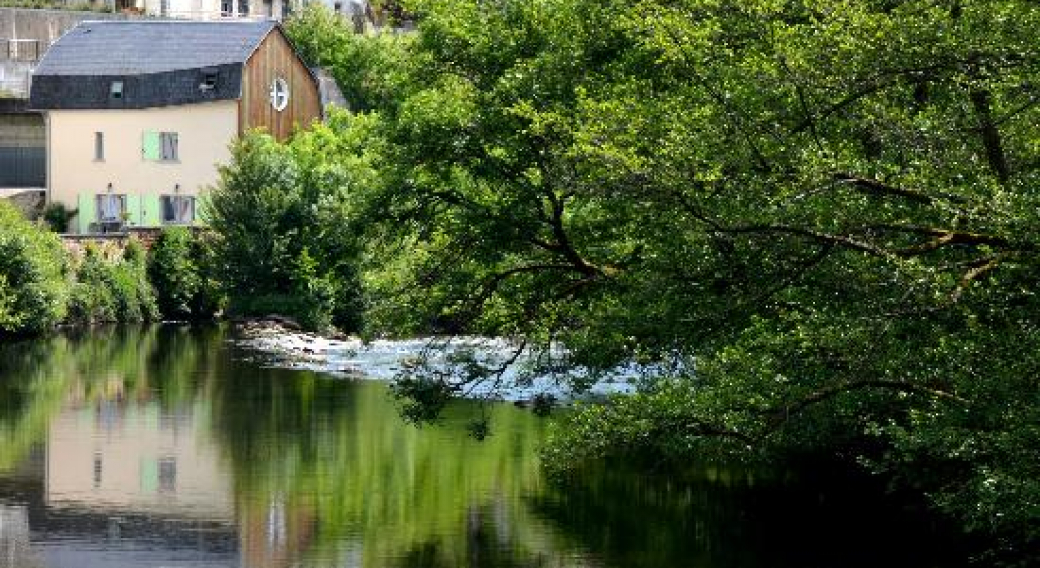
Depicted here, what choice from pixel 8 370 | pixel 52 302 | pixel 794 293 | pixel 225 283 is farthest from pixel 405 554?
pixel 225 283

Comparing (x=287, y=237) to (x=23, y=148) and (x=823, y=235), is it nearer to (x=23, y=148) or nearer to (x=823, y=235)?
(x=23, y=148)

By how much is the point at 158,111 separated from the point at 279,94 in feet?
14.4

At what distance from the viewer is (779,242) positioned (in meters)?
21.6

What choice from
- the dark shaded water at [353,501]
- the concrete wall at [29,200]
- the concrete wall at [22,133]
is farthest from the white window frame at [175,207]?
the dark shaded water at [353,501]

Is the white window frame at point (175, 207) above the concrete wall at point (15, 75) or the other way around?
the other way around

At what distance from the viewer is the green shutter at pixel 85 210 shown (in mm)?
77062

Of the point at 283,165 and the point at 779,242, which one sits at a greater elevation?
the point at 283,165

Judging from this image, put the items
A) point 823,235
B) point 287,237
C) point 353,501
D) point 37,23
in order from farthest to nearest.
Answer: point 37,23 → point 287,237 → point 353,501 → point 823,235

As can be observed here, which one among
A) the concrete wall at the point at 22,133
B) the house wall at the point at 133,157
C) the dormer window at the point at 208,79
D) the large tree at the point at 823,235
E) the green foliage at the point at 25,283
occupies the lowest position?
the large tree at the point at 823,235

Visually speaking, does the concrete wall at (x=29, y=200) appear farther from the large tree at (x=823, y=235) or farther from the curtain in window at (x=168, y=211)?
the large tree at (x=823, y=235)

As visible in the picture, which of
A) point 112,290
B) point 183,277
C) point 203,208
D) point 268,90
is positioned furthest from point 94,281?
point 268,90

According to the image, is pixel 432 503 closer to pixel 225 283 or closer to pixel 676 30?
pixel 676 30

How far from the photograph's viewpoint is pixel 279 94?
77.9m

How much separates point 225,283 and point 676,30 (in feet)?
138
